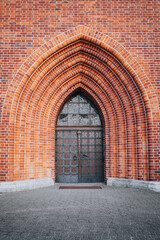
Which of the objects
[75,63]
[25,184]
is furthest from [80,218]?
[75,63]

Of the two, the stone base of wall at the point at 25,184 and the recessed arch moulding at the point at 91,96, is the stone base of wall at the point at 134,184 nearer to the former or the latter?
the recessed arch moulding at the point at 91,96

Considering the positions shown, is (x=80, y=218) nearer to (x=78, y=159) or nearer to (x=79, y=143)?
(x=78, y=159)

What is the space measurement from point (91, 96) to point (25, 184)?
3857mm

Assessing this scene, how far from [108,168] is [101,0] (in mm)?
5658

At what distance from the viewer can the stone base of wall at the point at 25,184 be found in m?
6.49

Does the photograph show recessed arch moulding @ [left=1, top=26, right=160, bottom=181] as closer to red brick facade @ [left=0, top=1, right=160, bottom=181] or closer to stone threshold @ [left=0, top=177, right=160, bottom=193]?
red brick facade @ [left=0, top=1, right=160, bottom=181]

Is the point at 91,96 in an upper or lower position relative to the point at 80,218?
upper

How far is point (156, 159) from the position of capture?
680 centimetres

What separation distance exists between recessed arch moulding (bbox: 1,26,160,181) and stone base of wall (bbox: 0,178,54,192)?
6.9 inches

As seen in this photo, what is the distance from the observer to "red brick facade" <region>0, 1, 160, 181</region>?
6.89 m

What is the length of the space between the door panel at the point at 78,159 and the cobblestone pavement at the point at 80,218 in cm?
285

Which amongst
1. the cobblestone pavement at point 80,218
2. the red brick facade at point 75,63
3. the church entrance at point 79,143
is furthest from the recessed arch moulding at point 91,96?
the cobblestone pavement at point 80,218

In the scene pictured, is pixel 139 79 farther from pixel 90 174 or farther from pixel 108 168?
pixel 90 174

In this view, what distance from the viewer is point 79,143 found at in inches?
337
